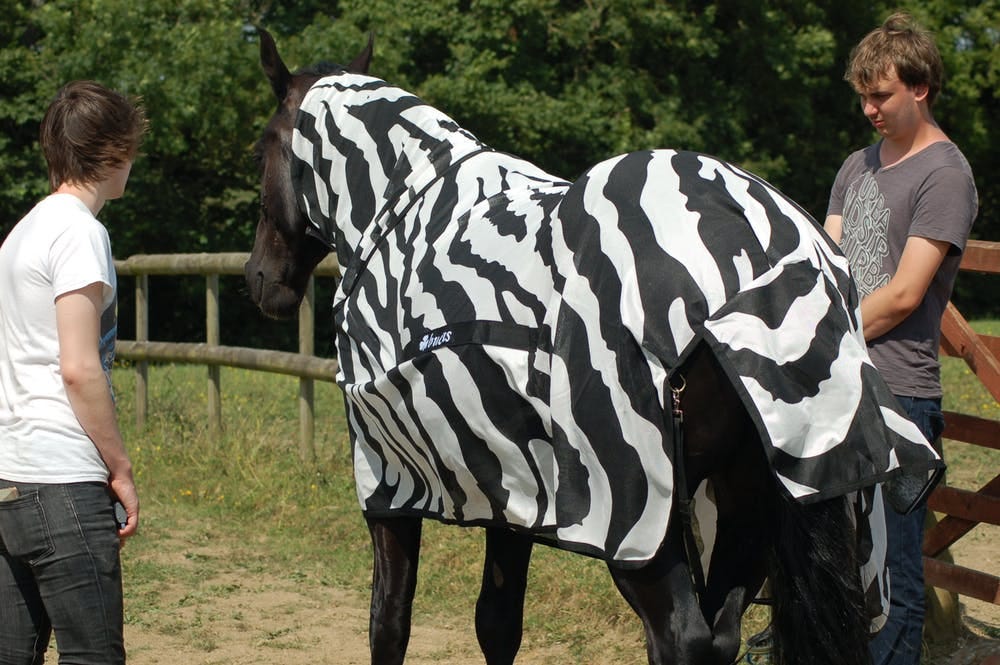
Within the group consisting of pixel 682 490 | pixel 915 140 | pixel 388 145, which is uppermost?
pixel 915 140

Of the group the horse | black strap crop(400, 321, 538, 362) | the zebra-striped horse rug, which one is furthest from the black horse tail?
black strap crop(400, 321, 538, 362)

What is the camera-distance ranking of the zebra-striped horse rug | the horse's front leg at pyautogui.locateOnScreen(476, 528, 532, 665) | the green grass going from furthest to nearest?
the green grass → the horse's front leg at pyautogui.locateOnScreen(476, 528, 532, 665) → the zebra-striped horse rug

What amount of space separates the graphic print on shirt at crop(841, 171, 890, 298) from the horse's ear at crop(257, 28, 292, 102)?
6.23 ft

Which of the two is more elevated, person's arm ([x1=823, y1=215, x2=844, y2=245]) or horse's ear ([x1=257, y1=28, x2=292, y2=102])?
horse's ear ([x1=257, y1=28, x2=292, y2=102])

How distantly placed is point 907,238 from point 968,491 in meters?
1.25

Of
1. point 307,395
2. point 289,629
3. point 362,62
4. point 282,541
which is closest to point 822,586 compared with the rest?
point 362,62

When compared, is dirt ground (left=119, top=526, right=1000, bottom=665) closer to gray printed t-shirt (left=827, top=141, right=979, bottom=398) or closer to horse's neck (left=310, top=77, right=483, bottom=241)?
gray printed t-shirt (left=827, top=141, right=979, bottom=398)

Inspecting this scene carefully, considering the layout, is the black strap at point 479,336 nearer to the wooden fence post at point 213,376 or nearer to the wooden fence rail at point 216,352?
the wooden fence rail at point 216,352

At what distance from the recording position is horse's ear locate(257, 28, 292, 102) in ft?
12.8

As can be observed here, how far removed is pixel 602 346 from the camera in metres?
2.52

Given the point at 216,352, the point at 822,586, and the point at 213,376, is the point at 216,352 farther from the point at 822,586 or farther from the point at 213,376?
the point at 822,586

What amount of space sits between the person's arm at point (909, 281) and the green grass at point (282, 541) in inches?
66.9

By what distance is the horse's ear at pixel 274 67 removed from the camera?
3.89 metres

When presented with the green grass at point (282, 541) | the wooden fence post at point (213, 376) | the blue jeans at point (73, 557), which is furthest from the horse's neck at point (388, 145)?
the wooden fence post at point (213, 376)
